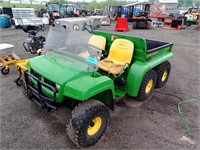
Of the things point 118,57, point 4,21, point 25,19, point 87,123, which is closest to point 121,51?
point 118,57

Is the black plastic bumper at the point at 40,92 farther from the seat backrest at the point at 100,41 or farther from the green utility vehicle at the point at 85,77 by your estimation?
the seat backrest at the point at 100,41

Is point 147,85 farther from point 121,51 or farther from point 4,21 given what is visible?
point 4,21

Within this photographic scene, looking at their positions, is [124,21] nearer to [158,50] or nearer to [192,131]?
[158,50]

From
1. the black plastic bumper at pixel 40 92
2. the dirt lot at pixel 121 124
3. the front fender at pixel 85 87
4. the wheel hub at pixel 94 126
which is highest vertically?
the front fender at pixel 85 87

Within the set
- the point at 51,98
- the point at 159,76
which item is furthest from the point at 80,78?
the point at 159,76

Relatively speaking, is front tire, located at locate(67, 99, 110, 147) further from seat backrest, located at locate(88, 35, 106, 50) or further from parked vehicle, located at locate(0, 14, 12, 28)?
parked vehicle, located at locate(0, 14, 12, 28)

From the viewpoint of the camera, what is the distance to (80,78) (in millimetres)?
2264

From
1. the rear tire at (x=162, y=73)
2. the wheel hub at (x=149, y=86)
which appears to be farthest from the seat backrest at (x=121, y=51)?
the rear tire at (x=162, y=73)

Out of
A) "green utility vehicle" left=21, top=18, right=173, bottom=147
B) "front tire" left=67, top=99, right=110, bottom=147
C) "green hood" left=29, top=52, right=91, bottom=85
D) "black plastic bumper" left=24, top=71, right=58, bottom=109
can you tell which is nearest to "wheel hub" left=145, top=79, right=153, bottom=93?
"green utility vehicle" left=21, top=18, right=173, bottom=147

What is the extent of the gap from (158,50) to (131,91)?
1169 mm

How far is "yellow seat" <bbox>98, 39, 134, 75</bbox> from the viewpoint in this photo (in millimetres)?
3148

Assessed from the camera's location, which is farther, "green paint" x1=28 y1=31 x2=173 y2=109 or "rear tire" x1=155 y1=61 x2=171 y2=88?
"rear tire" x1=155 y1=61 x2=171 y2=88

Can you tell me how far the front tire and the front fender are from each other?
8.6 inches

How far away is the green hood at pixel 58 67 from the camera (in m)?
2.23
